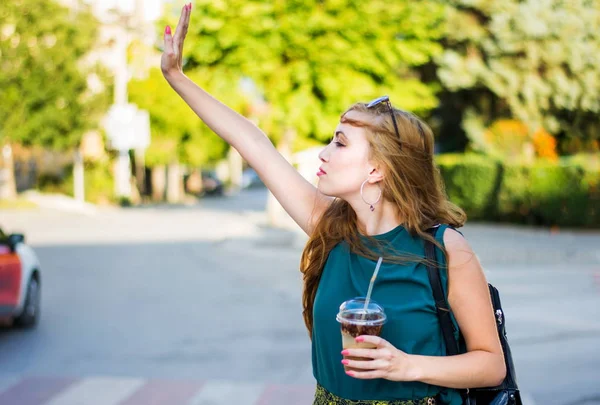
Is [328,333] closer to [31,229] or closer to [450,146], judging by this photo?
[31,229]

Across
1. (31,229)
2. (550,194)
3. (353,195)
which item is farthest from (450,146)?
(353,195)

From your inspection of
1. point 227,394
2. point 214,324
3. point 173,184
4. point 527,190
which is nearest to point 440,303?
point 227,394

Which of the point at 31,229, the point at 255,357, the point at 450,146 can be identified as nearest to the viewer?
the point at 255,357

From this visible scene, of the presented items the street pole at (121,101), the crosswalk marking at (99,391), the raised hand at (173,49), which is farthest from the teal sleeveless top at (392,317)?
the street pole at (121,101)

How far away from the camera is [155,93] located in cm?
Result: 4819

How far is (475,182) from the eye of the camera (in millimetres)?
24156

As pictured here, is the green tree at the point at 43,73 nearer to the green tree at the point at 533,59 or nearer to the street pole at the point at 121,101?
the street pole at the point at 121,101

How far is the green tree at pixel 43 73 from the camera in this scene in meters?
39.6

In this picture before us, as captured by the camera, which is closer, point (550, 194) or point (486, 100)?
point (550, 194)

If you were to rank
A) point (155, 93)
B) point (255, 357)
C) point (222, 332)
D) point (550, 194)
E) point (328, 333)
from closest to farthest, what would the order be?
point (328, 333) → point (255, 357) → point (222, 332) → point (550, 194) → point (155, 93)

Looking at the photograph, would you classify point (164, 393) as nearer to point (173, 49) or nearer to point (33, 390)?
point (33, 390)

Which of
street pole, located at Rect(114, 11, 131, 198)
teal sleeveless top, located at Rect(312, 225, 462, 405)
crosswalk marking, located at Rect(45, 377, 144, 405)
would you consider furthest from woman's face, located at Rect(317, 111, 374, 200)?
street pole, located at Rect(114, 11, 131, 198)

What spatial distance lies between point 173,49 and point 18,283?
6.66 meters

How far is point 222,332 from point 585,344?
382 centimetres
